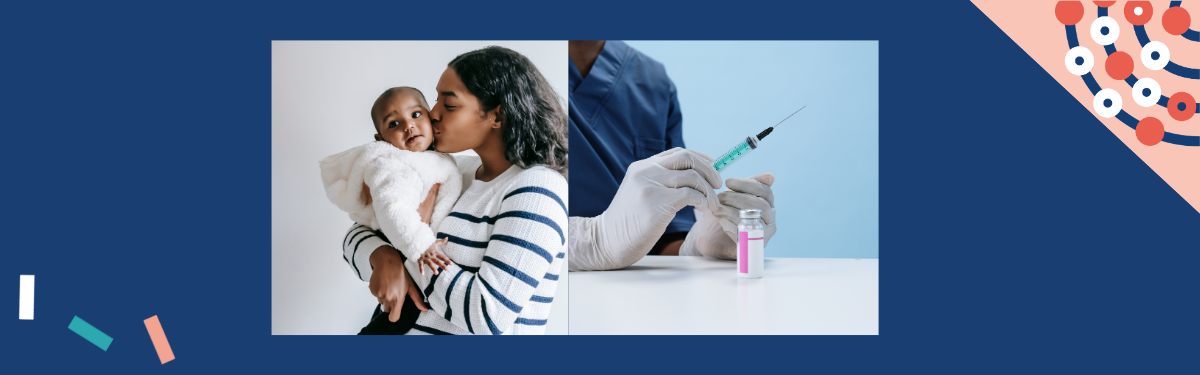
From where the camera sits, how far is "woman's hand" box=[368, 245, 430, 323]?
2.92 meters

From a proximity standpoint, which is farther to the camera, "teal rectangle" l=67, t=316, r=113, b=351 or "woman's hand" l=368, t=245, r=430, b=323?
"teal rectangle" l=67, t=316, r=113, b=351

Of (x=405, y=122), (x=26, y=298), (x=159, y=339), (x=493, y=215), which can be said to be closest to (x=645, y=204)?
(x=493, y=215)

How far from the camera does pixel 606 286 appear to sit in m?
3.03

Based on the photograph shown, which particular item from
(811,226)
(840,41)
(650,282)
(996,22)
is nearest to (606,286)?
(650,282)

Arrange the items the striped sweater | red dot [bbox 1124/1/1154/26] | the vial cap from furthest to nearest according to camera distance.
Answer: red dot [bbox 1124/1/1154/26] < the vial cap < the striped sweater

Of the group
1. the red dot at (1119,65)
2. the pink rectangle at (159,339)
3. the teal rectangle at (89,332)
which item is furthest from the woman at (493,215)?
the red dot at (1119,65)

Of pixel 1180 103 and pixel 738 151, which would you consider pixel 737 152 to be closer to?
pixel 738 151

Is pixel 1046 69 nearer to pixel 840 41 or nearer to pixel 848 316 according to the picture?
pixel 840 41

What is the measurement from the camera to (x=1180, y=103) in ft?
10.2

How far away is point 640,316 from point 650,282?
13 centimetres

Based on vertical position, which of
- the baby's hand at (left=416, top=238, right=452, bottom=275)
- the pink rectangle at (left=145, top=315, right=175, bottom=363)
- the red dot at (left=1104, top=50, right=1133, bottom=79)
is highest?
the red dot at (left=1104, top=50, right=1133, bottom=79)

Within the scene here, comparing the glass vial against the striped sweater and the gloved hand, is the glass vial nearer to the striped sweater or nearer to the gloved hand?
the gloved hand

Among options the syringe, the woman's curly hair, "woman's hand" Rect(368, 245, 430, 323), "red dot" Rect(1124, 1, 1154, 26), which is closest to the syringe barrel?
the syringe

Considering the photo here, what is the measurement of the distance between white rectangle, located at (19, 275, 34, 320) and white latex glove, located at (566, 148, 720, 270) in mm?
1762
